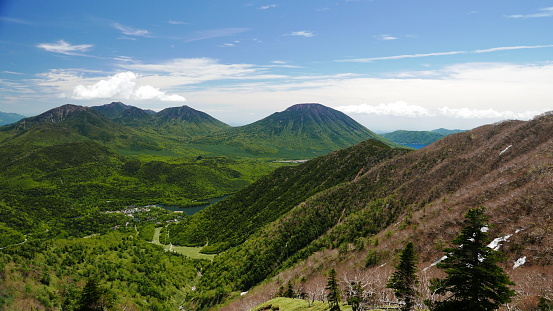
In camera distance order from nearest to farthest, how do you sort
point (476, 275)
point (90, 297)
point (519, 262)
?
point (476, 275) < point (519, 262) < point (90, 297)

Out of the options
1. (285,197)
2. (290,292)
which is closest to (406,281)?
(290,292)

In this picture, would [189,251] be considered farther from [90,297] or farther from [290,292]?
[90,297]

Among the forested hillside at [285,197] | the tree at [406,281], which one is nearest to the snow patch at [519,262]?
the tree at [406,281]

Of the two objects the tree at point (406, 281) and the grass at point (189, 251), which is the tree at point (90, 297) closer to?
the tree at point (406, 281)

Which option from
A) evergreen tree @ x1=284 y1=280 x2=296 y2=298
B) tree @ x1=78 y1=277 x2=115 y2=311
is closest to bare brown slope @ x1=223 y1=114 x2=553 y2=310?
evergreen tree @ x1=284 y1=280 x2=296 y2=298

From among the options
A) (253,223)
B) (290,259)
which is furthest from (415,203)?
(253,223)

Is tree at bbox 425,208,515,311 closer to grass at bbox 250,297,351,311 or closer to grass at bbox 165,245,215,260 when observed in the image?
grass at bbox 250,297,351,311
